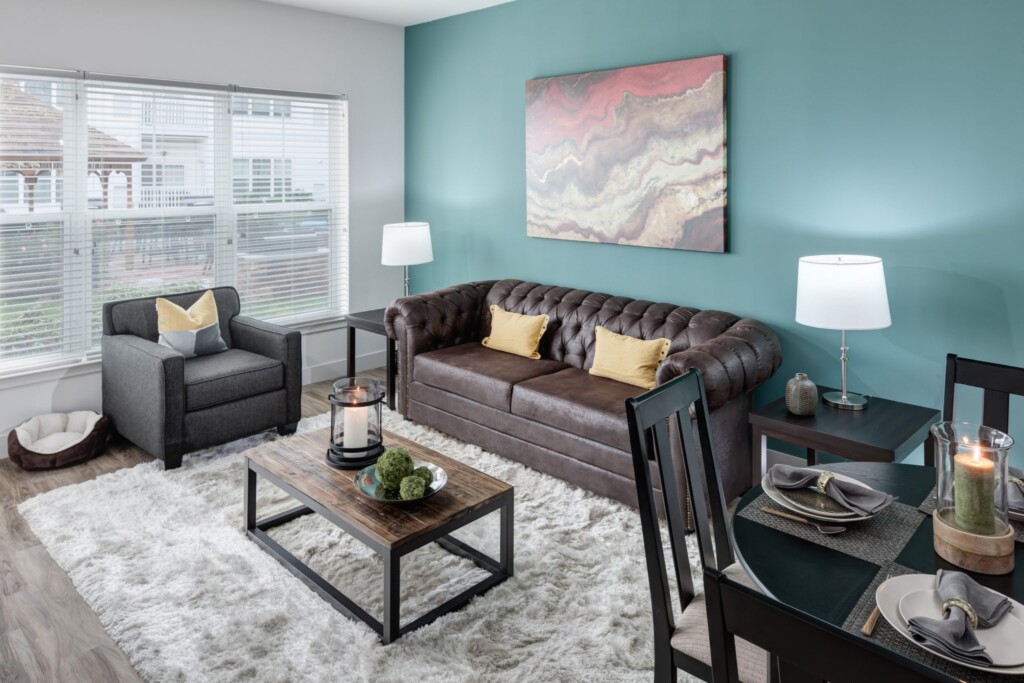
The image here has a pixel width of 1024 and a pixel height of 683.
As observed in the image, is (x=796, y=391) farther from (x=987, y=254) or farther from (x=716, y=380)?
(x=987, y=254)

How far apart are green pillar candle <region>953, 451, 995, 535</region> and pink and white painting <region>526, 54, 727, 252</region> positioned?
8.10 ft

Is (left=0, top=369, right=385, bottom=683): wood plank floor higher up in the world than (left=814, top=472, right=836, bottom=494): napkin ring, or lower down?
lower down

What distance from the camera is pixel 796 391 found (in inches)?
120

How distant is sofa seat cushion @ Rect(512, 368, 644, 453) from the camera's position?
329 cm

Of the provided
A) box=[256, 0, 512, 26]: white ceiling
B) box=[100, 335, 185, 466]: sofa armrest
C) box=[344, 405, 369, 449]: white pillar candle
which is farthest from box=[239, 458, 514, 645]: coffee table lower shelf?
box=[256, 0, 512, 26]: white ceiling

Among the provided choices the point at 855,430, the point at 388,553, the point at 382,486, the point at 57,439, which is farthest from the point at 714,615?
the point at 57,439

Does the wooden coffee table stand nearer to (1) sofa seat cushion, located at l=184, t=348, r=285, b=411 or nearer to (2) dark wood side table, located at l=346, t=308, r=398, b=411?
(1) sofa seat cushion, located at l=184, t=348, r=285, b=411

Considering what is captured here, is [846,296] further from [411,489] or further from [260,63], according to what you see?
[260,63]

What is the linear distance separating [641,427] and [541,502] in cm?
184

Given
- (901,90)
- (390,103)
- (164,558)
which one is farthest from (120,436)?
(901,90)

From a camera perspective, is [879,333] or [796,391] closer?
[796,391]

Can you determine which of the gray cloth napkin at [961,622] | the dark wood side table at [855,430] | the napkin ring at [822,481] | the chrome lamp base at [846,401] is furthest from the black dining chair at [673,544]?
the chrome lamp base at [846,401]

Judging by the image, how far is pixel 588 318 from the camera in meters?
4.17

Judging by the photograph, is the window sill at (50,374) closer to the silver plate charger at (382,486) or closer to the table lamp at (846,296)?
the silver plate charger at (382,486)
